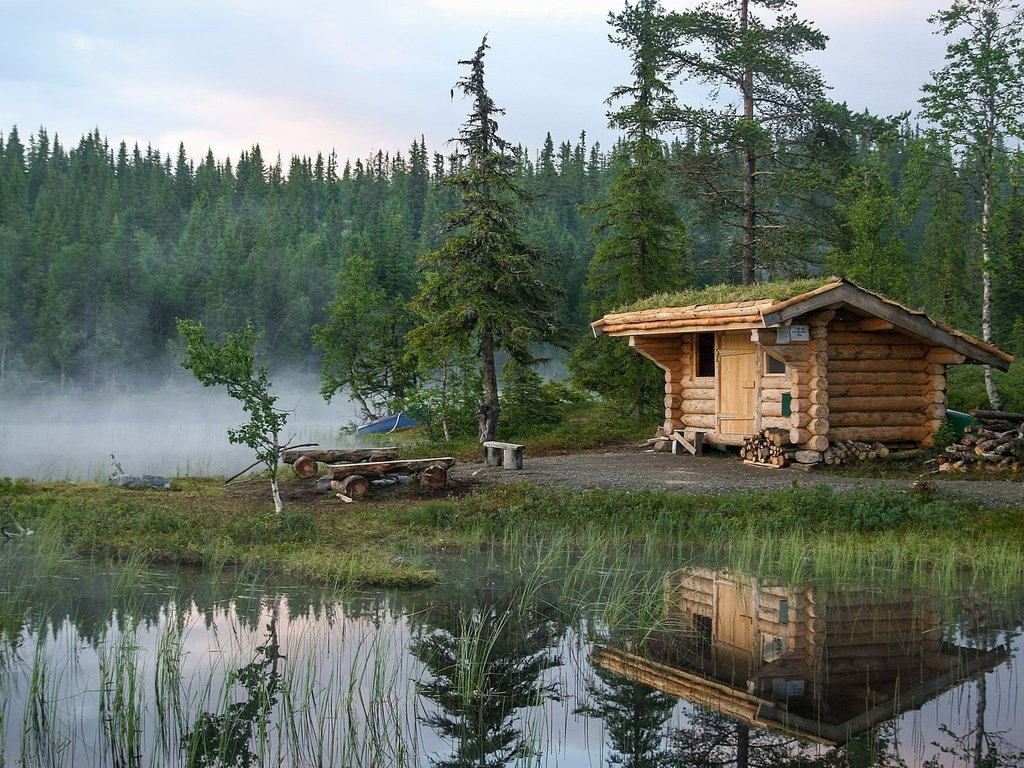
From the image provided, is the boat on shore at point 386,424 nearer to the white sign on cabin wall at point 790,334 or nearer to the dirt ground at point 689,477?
the dirt ground at point 689,477

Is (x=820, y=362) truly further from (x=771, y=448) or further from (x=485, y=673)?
(x=485, y=673)

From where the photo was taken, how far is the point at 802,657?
293 inches

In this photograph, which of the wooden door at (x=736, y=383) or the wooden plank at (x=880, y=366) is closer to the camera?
the wooden plank at (x=880, y=366)

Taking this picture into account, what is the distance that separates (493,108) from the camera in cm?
2348

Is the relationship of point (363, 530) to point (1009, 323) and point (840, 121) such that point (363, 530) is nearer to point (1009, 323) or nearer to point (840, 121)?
point (840, 121)

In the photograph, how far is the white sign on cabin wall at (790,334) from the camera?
58.9 ft

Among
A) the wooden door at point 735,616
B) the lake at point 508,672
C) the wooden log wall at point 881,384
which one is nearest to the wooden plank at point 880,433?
the wooden log wall at point 881,384

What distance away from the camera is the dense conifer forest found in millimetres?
26047

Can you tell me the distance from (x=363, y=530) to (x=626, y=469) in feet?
23.2

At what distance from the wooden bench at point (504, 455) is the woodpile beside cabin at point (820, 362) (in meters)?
4.56

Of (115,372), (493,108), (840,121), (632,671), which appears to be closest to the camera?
(632,671)

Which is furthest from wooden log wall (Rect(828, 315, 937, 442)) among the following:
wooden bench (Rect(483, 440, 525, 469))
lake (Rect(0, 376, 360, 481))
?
lake (Rect(0, 376, 360, 481))

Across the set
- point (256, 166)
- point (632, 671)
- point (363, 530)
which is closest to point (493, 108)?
point (363, 530)

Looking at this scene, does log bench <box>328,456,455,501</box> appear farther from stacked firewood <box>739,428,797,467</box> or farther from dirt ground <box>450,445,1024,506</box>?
stacked firewood <box>739,428,797,467</box>
